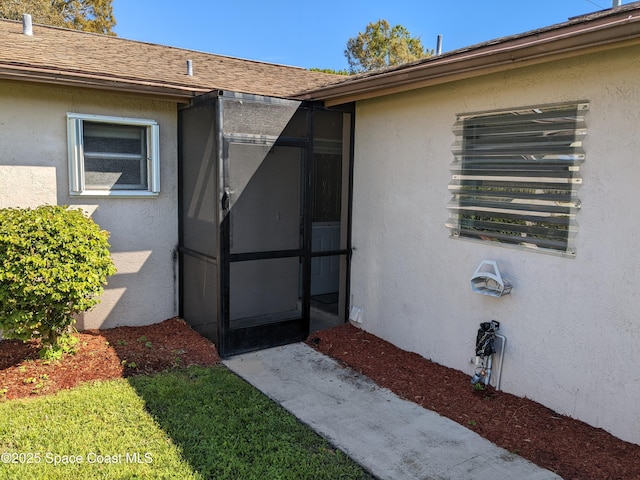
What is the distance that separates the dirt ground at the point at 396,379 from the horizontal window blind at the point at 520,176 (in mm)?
1371

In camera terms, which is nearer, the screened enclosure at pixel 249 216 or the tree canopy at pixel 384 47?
the screened enclosure at pixel 249 216

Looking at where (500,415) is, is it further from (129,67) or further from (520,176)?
(129,67)

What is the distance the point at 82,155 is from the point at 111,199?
57cm

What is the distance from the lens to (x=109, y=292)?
574cm

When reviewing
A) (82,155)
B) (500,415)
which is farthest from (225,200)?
(500,415)

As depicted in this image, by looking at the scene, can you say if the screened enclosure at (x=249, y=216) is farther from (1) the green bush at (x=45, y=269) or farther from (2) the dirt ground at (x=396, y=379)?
(1) the green bush at (x=45, y=269)

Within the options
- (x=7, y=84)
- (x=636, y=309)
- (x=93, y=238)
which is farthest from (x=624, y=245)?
(x=7, y=84)

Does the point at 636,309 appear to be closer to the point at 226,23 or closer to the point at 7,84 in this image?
the point at 7,84

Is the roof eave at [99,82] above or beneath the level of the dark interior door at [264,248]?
above

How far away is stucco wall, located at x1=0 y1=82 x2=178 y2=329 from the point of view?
198 inches

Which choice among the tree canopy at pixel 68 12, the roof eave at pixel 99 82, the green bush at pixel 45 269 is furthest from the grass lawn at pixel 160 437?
the tree canopy at pixel 68 12

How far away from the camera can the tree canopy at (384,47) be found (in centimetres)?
2584

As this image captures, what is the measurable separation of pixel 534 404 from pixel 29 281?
14.4 ft

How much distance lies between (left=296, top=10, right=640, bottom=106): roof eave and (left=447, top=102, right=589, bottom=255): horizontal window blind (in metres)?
0.50
